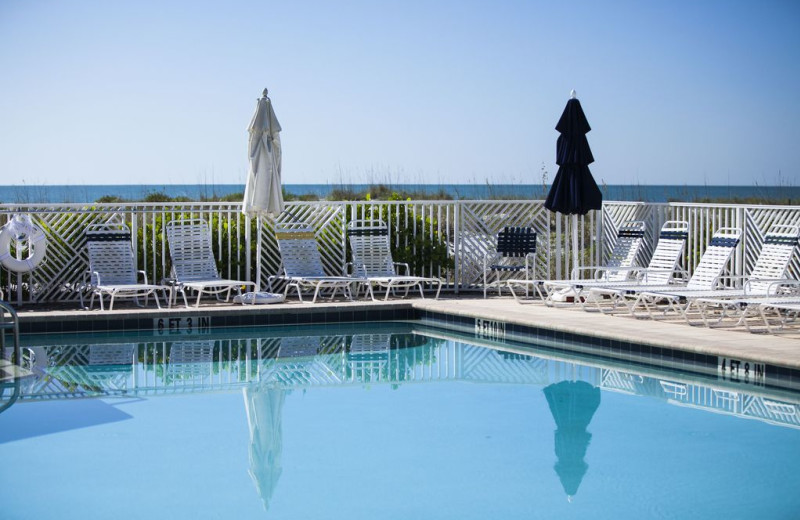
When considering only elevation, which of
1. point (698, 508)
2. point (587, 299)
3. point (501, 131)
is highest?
point (501, 131)

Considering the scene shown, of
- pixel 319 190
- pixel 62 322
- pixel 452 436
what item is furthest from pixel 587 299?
pixel 319 190

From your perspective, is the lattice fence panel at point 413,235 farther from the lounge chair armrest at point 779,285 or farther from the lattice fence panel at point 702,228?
the lounge chair armrest at point 779,285

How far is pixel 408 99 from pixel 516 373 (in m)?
24.5

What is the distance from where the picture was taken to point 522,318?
9562 mm

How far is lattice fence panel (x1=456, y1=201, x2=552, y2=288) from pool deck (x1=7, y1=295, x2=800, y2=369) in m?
0.58

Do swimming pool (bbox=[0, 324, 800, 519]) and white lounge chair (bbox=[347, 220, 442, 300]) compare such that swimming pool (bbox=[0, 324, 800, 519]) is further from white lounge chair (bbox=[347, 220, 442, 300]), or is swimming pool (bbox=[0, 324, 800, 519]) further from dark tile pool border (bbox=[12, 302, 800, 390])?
white lounge chair (bbox=[347, 220, 442, 300])

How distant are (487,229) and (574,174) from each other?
66.6 inches

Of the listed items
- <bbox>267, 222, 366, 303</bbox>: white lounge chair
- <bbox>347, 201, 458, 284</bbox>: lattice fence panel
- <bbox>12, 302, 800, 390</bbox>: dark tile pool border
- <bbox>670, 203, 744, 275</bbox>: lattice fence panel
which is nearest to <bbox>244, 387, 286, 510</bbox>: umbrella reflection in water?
<bbox>12, 302, 800, 390</bbox>: dark tile pool border

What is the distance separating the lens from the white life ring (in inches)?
394

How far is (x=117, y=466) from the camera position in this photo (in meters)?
5.59

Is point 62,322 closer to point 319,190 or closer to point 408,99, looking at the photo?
point 408,99

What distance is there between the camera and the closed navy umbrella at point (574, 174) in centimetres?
1089

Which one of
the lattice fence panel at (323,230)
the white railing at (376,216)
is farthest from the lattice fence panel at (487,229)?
the lattice fence panel at (323,230)

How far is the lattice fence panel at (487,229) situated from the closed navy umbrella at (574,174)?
126 cm
